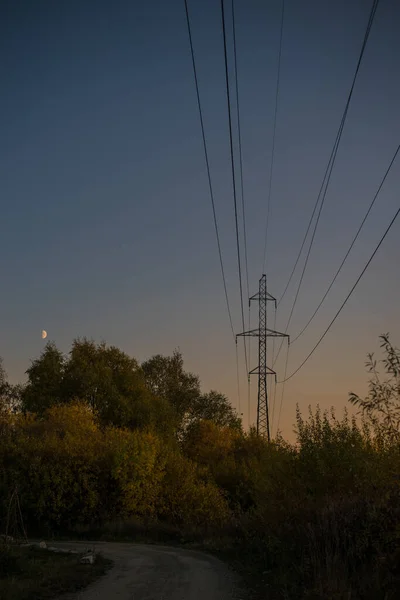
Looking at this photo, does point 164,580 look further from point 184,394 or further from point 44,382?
point 184,394

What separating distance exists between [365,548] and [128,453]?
2850 cm

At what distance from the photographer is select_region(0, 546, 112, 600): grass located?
1291 cm

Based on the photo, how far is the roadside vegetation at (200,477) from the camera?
38.2ft

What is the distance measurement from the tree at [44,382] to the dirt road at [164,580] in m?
37.8

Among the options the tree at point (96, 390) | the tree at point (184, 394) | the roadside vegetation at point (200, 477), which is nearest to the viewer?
the roadside vegetation at point (200, 477)

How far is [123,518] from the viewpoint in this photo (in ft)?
121

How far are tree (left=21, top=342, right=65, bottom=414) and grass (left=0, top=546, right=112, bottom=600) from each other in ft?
129

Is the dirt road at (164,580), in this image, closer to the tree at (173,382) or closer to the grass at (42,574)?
the grass at (42,574)

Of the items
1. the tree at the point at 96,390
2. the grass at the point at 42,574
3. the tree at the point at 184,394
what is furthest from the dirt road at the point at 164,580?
the tree at the point at 184,394

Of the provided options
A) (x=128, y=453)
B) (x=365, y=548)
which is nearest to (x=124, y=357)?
(x=128, y=453)

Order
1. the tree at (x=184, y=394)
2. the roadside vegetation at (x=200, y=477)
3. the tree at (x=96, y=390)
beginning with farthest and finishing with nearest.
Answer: the tree at (x=184, y=394)
the tree at (x=96, y=390)
the roadside vegetation at (x=200, y=477)

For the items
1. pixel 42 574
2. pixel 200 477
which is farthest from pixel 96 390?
pixel 42 574

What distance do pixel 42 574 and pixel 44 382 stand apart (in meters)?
45.2

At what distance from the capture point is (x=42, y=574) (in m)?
15.2
